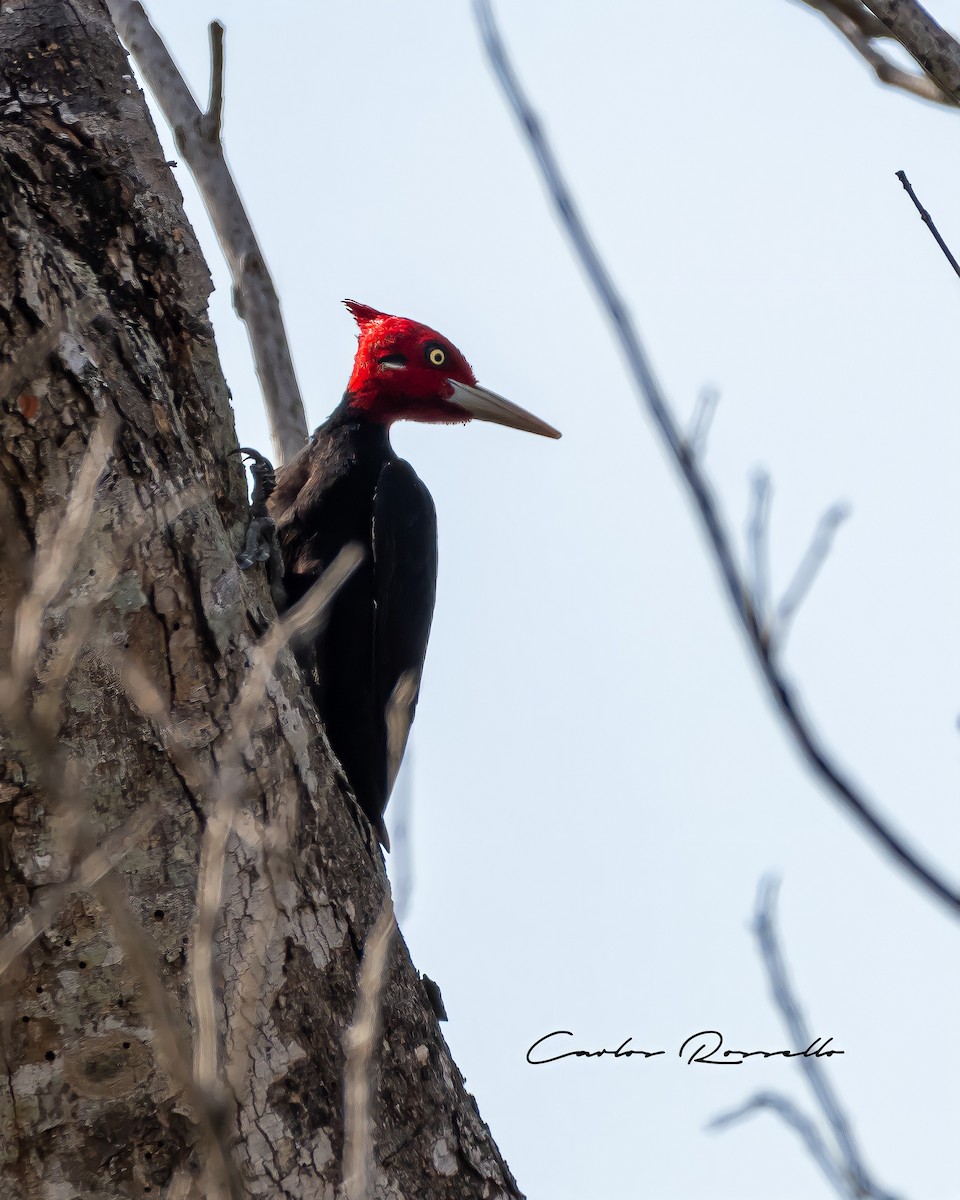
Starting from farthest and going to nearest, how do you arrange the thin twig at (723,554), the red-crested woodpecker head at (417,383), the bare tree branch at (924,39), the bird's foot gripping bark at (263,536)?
the red-crested woodpecker head at (417,383), the bird's foot gripping bark at (263,536), the bare tree branch at (924,39), the thin twig at (723,554)

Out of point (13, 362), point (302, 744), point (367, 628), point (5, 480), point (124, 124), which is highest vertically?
point (124, 124)

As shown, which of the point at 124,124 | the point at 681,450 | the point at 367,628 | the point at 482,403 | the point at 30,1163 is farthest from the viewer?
the point at 482,403

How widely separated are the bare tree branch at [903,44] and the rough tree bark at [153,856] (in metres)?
1.15

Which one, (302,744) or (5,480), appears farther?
(302,744)

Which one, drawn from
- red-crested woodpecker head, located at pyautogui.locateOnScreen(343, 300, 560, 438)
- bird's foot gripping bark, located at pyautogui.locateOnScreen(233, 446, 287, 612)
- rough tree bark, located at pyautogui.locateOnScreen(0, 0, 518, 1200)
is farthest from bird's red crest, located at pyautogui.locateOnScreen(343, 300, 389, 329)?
rough tree bark, located at pyautogui.locateOnScreen(0, 0, 518, 1200)

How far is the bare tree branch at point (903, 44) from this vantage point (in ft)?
5.92

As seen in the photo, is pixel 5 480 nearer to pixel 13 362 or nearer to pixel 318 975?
pixel 13 362

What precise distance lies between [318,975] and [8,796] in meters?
0.49

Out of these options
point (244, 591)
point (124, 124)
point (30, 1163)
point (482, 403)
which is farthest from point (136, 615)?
point (482, 403)

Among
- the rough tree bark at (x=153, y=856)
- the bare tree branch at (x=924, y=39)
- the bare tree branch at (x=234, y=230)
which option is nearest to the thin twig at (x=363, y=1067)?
the rough tree bark at (x=153, y=856)

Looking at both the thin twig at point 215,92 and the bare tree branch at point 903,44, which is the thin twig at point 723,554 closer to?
the bare tree branch at point 903,44

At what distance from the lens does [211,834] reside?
144 cm

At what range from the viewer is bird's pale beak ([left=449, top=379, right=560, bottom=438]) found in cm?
423

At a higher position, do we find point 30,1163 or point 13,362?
point 13,362
